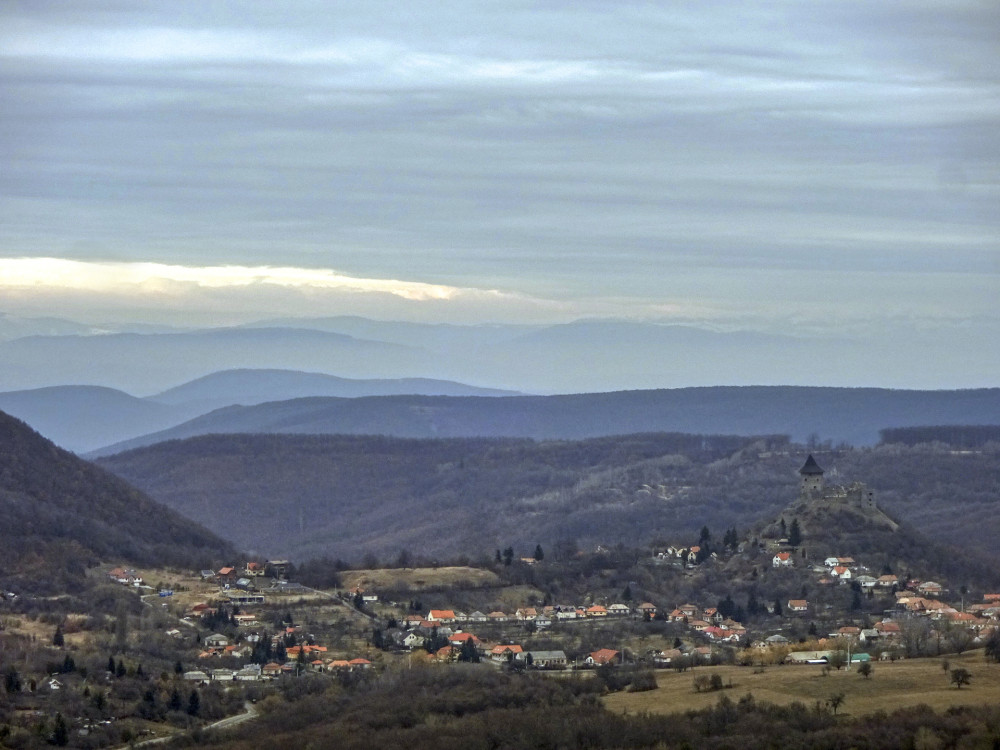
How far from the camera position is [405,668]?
110m

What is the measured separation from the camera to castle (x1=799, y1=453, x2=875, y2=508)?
162m

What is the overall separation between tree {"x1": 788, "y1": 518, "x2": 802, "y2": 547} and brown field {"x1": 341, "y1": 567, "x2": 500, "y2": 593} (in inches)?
893

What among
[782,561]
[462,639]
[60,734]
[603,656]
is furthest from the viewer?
[782,561]

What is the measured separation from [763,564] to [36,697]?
66.5 metres

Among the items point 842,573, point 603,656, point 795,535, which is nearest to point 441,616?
point 603,656

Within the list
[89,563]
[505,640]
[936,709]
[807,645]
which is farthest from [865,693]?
[89,563]

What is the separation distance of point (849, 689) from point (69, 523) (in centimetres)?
8023

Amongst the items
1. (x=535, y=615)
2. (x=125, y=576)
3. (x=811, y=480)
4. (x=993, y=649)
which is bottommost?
(x=535, y=615)

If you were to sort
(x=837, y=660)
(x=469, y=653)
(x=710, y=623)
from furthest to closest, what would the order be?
(x=710, y=623) → (x=469, y=653) → (x=837, y=660)

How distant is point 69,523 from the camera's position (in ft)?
518

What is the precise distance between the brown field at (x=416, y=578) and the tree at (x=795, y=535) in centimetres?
2269

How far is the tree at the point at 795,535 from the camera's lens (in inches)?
6132

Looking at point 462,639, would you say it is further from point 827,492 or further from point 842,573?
point 827,492

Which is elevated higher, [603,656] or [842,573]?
[842,573]
